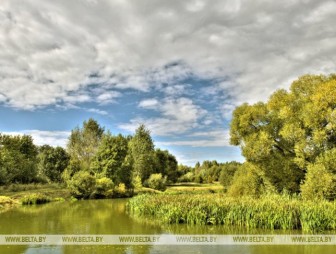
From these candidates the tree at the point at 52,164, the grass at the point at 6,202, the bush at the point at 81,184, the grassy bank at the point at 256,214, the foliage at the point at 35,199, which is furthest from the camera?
the tree at the point at 52,164

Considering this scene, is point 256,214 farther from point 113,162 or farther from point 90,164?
point 90,164

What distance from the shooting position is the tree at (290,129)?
2181cm

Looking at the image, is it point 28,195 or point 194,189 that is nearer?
point 28,195

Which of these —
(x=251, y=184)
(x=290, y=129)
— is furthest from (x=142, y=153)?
(x=290, y=129)

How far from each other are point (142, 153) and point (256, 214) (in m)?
38.0

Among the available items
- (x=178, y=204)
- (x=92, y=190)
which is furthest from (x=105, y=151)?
(x=178, y=204)

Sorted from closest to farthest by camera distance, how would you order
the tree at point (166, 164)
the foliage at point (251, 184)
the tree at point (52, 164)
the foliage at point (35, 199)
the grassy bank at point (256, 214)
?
the grassy bank at point (256, 214) → the foliage at point (251, 184) → the foliage at point (35, 199) → the tree at point (52, 164) → the tree at point (166, 164)

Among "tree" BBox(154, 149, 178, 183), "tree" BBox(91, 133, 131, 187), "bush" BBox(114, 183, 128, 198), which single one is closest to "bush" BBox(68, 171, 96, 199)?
"bush" BBox(114, 183, 128, 198)

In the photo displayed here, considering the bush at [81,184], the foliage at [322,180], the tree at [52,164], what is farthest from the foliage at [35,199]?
the foliage at [322,180]

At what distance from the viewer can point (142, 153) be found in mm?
53156

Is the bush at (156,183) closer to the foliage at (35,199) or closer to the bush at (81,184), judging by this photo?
the bush at (81,184)

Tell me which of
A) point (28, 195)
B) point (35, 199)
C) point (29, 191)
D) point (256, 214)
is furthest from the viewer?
point (29, 191)

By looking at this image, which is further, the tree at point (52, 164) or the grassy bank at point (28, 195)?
the tree at point (52, 164)

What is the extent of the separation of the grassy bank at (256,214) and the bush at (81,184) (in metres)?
18.8
